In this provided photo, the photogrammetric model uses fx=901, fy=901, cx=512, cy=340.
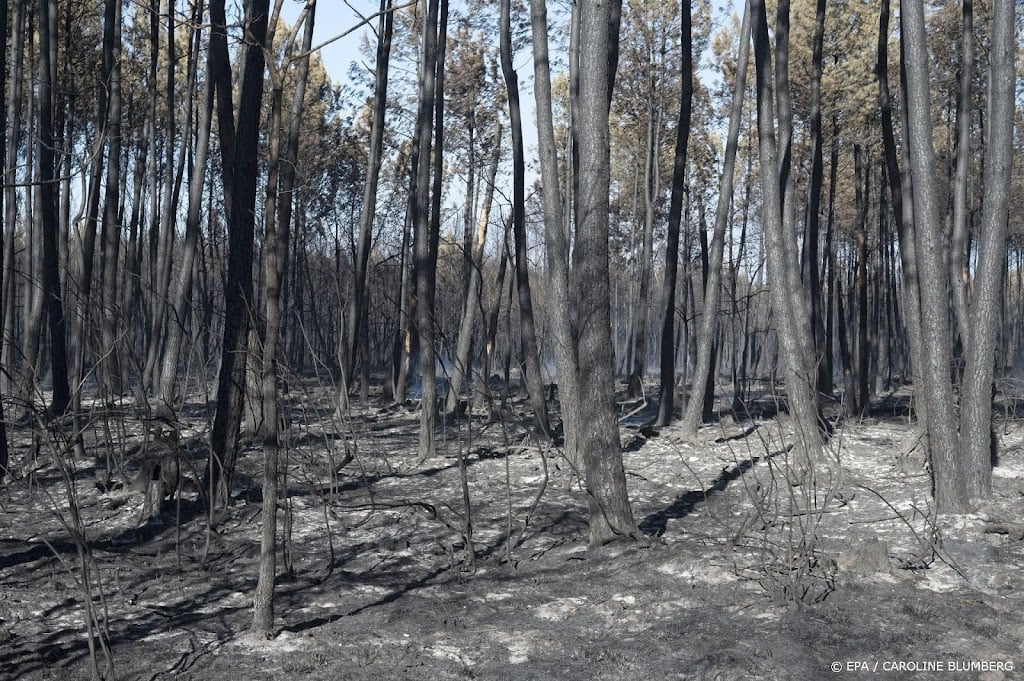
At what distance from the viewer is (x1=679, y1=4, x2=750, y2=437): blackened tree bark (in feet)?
35.4

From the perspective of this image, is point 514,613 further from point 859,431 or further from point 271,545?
point 859,431

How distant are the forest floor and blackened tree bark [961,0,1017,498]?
0.41m

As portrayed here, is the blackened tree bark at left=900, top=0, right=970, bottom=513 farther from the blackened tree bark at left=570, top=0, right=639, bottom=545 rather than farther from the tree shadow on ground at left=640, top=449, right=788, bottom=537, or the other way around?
the blackened tree bark at left=570, top=0, right=639, bottom=545

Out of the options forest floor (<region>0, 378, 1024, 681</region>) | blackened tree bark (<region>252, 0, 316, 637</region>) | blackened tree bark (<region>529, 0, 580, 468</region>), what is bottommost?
forest floor (<region>0, 378, 1024, 681</region>)

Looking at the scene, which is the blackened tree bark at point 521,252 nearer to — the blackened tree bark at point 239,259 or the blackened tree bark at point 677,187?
the blackened tree bark at point 677,187

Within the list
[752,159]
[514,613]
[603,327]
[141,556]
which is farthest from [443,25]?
[752,159]

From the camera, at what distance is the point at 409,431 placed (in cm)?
1251

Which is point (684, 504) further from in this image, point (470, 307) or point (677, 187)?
point (677, 187)

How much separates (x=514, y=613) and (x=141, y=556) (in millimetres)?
2875

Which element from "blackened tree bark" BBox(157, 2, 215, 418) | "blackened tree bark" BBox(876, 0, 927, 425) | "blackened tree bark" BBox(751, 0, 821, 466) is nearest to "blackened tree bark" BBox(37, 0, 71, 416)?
"blackened tree bark" BBox(157, 2, 215, 418)

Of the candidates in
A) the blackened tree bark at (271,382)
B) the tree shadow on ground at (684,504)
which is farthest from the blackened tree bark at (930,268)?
the blackened tree bark at (271,382)

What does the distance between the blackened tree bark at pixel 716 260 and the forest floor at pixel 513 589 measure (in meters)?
2.70

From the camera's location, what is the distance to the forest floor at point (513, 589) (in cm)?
436

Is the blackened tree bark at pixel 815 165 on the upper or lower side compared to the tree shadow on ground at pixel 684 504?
upper
